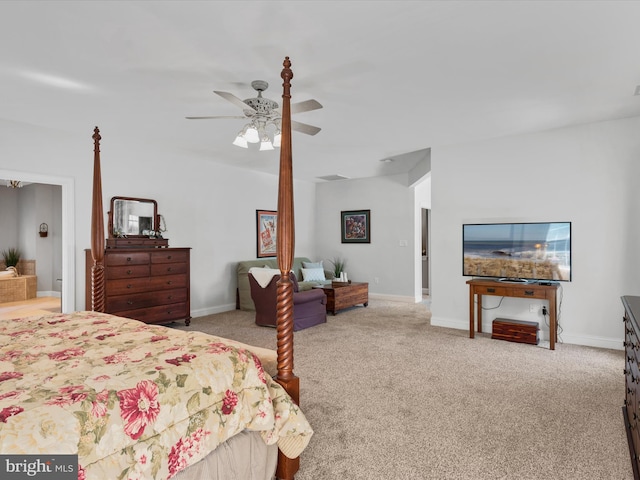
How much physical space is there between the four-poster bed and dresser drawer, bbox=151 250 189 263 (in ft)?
8.82

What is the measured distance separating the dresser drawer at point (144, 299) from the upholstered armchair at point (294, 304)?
1.01 metres

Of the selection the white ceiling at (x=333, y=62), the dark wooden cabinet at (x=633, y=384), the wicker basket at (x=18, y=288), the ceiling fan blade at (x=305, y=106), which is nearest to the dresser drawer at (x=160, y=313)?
the white ceiling at (x=333, y=62)

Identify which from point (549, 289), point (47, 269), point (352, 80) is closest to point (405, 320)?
point (549, 289)

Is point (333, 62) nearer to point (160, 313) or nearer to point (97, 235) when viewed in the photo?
point (97, 235)

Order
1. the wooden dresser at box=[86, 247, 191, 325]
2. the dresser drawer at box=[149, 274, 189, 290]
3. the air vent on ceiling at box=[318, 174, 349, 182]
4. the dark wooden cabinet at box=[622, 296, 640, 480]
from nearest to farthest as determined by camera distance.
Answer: the dark wooden cabinet at box=[622, 296, 640, 480], the wooden dresser at box=[86, 247, 191, 325], the dresser drawer at box=[149, 274, 189, 290], the air vent on ceiling at box=[318, 174, 349, 182]

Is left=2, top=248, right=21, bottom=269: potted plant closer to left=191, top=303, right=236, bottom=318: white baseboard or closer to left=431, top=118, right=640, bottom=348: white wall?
left=191, top=303, right=236, bottom=318: white baseboard

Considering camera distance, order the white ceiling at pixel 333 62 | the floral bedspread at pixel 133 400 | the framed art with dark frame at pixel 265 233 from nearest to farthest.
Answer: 1. the floral bedspread at pixel 133 400
2. the white ceiling at pixel 333 62
3. the framed art with dark frame at pixel 265 233

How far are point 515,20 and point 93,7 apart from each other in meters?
2.45

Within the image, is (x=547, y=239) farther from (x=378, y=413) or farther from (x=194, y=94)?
(x=194, y=94)

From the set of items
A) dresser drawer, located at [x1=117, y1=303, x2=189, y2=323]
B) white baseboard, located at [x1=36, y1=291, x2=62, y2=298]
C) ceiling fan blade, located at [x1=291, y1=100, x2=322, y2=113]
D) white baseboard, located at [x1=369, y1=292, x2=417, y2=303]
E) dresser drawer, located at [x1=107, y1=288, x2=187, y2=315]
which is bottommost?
white baseboard, located at [x1=369, y1=292, x2=417, y2=303]

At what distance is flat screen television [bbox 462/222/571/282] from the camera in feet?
14.4

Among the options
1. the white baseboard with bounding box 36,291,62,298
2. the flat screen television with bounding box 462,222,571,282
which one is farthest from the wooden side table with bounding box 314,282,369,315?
the white baseboard with bounding box 36,291,62,298

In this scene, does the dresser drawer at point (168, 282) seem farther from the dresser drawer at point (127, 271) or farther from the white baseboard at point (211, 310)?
the white baseboard at point (211, 310)

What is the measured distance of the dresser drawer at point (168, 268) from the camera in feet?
16.1
